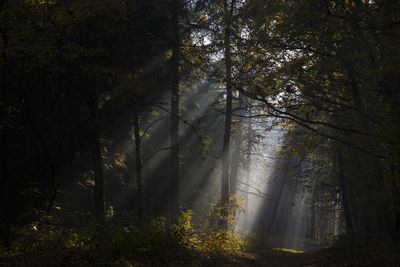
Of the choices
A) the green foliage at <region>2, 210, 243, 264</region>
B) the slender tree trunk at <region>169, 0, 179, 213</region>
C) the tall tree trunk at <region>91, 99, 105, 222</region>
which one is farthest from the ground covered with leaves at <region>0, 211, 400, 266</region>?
the slender tree trunk at <region>169, 0, 179, 213</region>

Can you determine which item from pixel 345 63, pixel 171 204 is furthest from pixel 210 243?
pixel 345 63

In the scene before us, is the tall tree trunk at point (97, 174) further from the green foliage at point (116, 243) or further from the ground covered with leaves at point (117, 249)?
the green foliage at point (116, 243)

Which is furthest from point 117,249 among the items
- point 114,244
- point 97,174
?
point 97,174

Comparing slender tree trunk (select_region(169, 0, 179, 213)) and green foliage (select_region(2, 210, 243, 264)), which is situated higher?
slender tree trunk (select_region(169, 0, 179, 213))

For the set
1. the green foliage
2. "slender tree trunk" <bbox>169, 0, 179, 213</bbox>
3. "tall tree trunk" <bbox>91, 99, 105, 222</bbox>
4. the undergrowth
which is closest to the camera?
the undergrowth

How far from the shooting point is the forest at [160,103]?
642 cm

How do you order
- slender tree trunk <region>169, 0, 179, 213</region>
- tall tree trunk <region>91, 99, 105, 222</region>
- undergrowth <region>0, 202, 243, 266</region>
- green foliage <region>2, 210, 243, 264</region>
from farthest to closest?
1. slender tree trunk <region>169, 0, 179, 213</region>
2. tall tree trunk <region>91, 99, 105, 222</region>
3. green foliage <region>2, 210, 243, 264</region>
4. undergrowth <region>0, 202, 243, 266</region>

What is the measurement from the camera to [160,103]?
409 inches

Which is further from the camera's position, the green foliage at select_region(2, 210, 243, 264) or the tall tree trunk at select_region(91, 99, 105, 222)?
the tall tree trunk at select_region(91, 99, 105, 222)

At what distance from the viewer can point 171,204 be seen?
12.7 m

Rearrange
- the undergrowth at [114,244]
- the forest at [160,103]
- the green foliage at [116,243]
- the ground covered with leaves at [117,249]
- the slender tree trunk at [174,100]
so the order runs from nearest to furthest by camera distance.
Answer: the ground covered with leaves at [117,249] < the undergrowth at [114,244] < the green foliage at [116,243] < the forest at [160,103] < the slender tree trunk at [174,100]

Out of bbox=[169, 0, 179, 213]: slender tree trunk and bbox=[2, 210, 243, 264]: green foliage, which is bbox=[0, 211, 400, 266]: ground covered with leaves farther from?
bbox=[169, 0, 179, 213]: slender tree trunk

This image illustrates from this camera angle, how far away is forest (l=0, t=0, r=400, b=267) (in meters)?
6.42

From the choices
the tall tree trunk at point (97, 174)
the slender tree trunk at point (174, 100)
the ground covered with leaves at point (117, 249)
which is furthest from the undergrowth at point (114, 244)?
the slender tree trunk at point (174, 100)
